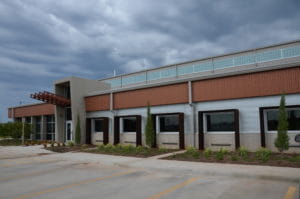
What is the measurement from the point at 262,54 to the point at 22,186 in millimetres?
21076

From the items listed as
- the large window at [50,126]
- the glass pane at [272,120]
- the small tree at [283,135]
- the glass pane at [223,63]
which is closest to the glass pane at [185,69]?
the glass pane at [223,63]

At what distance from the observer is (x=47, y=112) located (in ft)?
97.3

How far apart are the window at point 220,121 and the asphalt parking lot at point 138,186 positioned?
23.0 ft

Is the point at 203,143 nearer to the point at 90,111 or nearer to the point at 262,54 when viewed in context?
the point at 262,54

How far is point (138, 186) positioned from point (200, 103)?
35.3ft

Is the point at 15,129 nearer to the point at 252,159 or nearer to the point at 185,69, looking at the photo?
the point at 185,69

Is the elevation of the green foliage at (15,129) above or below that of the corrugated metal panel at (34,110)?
below

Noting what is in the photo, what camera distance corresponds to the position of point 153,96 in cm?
1944

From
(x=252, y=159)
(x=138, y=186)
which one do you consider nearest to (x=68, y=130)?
(x=252, y=159)

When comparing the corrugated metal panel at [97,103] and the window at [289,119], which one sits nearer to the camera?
the window at [289,119]

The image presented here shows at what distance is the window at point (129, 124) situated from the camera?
815 inches

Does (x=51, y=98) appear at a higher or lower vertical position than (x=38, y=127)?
higher

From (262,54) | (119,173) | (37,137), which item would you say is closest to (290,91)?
(262,54)

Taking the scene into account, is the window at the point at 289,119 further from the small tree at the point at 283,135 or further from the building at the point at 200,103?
the small tree at the point at 283,135
